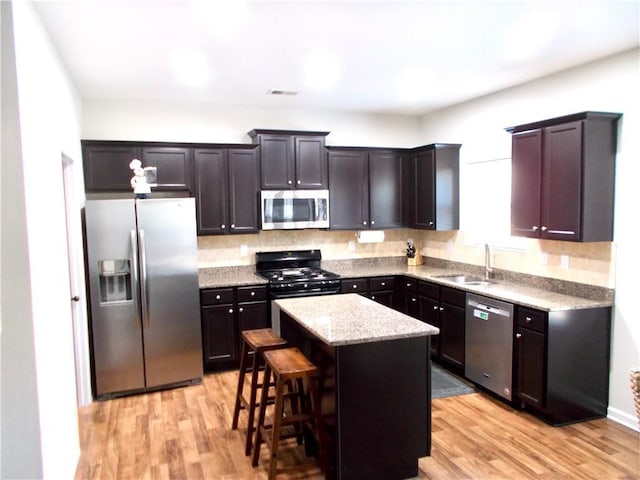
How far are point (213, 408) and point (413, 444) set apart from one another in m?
1.76

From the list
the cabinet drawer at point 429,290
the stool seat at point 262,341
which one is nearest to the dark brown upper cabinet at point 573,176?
the cabinet drawer at point 429,290

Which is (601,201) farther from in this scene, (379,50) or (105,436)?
(105,436)

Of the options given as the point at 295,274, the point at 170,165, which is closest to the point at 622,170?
the point at 295,274

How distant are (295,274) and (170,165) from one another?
1681mm

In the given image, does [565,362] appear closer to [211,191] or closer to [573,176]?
[573,176]

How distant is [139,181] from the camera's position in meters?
4.13

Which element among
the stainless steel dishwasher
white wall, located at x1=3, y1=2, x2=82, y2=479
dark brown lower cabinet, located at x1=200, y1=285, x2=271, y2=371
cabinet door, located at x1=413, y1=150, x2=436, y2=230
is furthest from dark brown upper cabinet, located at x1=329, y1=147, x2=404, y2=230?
white wall, located at x1=3, y1=2, x2=82, y2=479

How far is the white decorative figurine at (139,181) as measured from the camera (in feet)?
13.4

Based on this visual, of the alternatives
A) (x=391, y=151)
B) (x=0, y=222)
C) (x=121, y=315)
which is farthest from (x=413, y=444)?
(x=391, y=151)

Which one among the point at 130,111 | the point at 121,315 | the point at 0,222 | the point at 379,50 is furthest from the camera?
the point at 130,111

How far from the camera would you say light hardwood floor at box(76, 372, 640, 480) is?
2.77m

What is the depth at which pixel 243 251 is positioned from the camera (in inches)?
202

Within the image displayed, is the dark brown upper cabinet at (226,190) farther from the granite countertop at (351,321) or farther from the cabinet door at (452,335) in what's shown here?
the cabinet door at (452,335)

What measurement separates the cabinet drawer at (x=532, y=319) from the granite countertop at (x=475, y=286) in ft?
0.16
